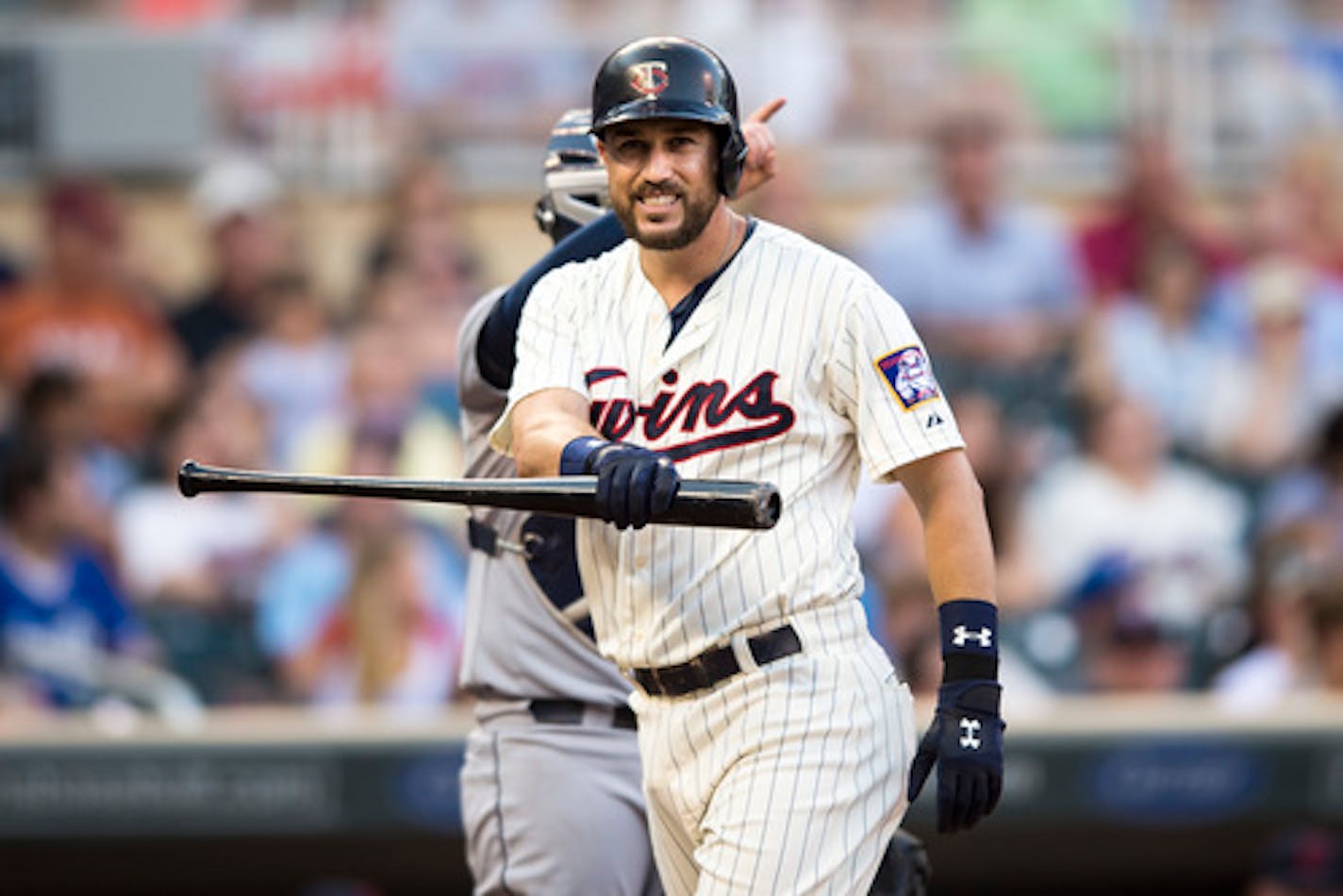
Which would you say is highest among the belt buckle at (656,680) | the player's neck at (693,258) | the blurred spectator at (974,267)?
the blurred spectator at (974,267)

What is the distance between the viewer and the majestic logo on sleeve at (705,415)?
11.0 feet

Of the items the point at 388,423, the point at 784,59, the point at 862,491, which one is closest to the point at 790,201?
the point at 862,491

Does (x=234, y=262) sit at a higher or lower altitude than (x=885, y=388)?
higher

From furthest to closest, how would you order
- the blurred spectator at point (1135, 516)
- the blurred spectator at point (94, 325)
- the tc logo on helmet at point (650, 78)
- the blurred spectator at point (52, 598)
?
the blurred spectator at point (94, 325) → the blurred spectator at point (1135, 516) → the blurred spectator at point (52, 598) → the tc logo on helmet at point (650, 78)

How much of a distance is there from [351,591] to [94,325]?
6.51 ft

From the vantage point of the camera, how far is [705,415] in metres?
3.40

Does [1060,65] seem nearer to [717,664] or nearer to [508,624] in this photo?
[508,624]

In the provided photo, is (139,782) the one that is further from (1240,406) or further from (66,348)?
(1240,406)

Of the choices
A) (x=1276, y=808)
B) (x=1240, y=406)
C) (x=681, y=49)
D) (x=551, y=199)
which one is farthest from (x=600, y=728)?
(x=1240, y=406)

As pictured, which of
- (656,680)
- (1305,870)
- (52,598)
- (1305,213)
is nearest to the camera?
(656,680)

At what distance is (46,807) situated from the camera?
5152 millimetres

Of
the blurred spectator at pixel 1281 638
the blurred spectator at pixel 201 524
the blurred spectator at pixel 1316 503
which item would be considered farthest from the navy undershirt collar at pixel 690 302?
the blurred spectator at pixel 1316 503

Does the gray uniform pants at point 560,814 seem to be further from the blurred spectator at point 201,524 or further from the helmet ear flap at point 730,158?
the blurred spectator at point 201,524

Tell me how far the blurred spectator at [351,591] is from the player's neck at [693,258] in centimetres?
303
